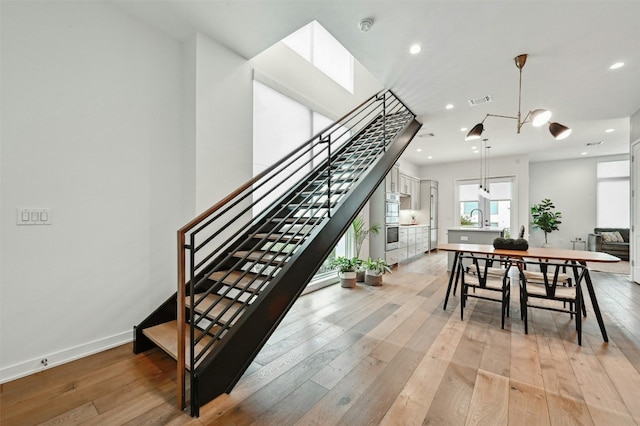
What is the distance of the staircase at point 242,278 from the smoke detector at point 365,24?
1027mm

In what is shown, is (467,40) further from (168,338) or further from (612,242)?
(612,242)

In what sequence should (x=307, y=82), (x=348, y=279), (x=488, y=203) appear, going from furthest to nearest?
(x=488, y=203) < (x=348, y=279) < (x=307, y=82)

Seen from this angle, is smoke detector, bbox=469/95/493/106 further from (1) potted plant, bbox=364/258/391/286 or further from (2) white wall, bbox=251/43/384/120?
(1) potted plant, bbox=364/258/391/286

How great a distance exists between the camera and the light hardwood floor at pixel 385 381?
62.7 inches

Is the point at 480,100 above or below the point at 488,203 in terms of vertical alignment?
above

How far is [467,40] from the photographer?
9.49ft

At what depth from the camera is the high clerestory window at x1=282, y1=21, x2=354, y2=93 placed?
13.4 ft

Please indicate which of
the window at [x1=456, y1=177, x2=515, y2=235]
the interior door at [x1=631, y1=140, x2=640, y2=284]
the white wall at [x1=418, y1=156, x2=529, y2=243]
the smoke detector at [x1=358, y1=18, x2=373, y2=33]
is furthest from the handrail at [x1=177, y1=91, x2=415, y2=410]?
the window at [x1=456, y1=177, x2=515, y2=235]

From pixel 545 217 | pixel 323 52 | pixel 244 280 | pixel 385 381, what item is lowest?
pixel 385 381

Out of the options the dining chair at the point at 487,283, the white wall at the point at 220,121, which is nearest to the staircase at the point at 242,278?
the white wall at the point at 220,121

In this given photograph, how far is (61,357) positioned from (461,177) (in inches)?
399

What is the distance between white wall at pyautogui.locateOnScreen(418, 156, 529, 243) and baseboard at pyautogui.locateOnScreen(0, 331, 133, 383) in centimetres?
931

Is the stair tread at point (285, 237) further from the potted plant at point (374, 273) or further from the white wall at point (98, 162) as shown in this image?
the potted plant at point (374, 273)

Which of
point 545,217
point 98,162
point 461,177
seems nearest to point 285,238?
point 98,162
